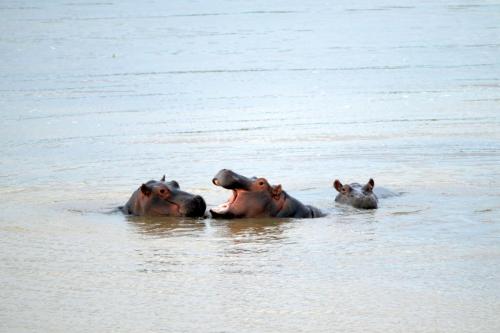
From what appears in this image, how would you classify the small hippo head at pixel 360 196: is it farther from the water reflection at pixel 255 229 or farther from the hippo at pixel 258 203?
the water reflection at pixel 255 229

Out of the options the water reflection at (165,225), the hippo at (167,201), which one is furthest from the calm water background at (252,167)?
the hippo at (167,201)

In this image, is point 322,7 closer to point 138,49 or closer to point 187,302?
point 138,49

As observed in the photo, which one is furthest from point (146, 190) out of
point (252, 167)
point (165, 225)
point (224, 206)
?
point (252, 167)

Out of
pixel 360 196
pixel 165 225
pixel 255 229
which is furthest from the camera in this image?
pixel 360 196

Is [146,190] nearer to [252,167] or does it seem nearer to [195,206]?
[195,206]

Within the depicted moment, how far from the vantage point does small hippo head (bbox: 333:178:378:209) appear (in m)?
8.62

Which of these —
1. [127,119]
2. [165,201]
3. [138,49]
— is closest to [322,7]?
[138,49]

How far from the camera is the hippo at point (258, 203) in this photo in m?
8.05

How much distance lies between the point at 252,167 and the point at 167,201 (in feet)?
6.19

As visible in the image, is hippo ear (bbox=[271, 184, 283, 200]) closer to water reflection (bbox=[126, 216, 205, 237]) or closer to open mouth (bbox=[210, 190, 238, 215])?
open mouth (bbox=[210, 190, 238, 215])

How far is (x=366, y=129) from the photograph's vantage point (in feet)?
39.3

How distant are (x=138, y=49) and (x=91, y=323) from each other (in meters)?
13.0

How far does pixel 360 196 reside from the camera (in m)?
8.62

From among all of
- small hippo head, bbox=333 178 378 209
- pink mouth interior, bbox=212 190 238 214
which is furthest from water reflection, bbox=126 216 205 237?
small hippo head, bbox=333 178 378 209
